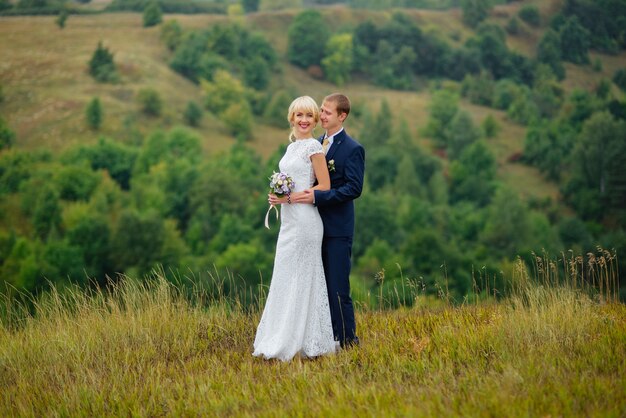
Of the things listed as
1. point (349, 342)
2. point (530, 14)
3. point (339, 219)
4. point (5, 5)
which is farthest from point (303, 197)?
point (530, 14)

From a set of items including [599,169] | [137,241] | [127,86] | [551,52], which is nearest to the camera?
[137,241]

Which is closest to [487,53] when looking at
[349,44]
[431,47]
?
[431,47]

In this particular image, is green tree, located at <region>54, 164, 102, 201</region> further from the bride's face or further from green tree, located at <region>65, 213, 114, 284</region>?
the bride's face

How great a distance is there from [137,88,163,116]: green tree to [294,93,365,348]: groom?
3827 inches

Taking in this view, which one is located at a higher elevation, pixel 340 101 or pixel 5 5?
pixel 5 5

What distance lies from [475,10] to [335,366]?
533ft

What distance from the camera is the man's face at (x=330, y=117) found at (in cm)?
612

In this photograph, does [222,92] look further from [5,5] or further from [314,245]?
[314,245]

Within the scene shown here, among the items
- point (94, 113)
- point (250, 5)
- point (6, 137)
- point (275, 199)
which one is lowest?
point (6, 137)

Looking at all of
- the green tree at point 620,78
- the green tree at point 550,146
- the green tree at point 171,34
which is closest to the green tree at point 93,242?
the green tree at point 550,146

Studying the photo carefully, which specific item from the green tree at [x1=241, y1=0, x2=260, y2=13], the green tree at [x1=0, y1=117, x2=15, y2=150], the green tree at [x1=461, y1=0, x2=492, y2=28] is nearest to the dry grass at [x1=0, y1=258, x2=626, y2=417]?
the green tree at [x1=0, y1=117, x2=15, y2=150]

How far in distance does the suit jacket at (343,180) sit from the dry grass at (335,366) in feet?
3.49

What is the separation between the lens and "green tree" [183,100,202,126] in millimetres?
104125

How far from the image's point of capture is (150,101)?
100562 mm
